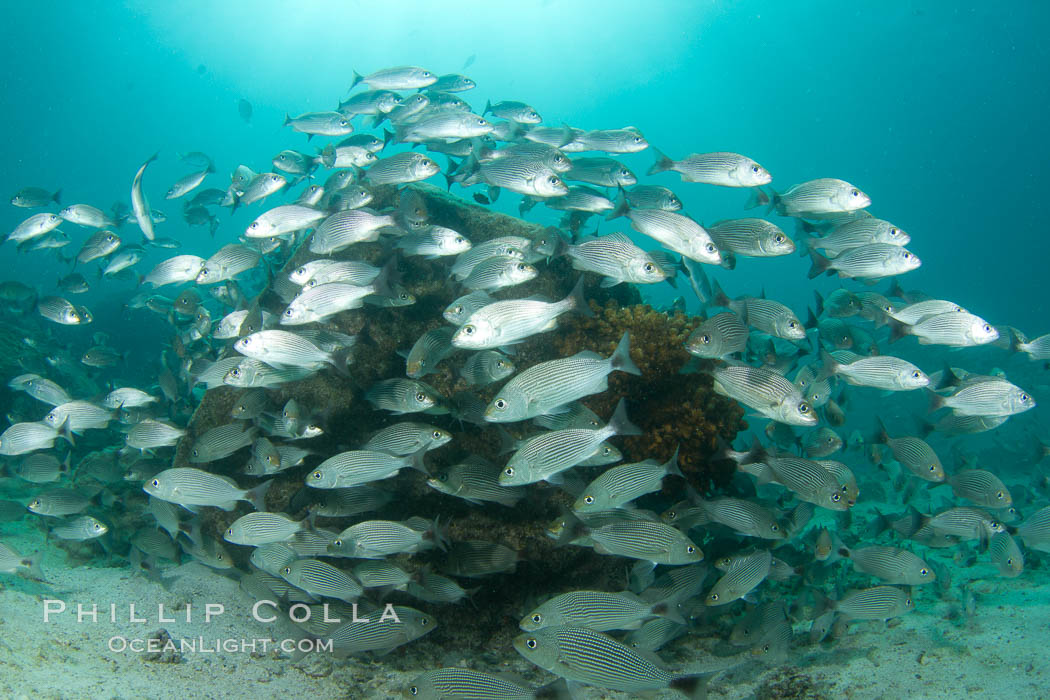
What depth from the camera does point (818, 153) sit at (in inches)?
3812

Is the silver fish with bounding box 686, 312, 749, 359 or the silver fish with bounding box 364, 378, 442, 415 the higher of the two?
the silver fish with bounding box 686, 312, 749, 359

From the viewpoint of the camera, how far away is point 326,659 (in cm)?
431

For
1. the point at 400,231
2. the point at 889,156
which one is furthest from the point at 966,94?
the point at 400,231

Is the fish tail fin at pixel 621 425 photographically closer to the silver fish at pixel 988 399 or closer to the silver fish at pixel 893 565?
the silver fish at pixel 893 565

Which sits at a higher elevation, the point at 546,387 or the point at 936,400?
the point at 936,400

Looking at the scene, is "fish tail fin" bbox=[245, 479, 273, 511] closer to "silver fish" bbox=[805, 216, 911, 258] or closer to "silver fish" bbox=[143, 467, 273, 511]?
"silver fish" bbox=[143, 467, 273, 511]

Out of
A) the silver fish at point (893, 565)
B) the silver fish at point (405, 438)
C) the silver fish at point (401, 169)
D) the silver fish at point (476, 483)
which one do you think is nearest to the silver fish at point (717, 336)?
the silver fish at point (476, 483)

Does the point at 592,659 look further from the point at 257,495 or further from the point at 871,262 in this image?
the point at 871,262

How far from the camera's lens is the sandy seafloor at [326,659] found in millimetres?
3549

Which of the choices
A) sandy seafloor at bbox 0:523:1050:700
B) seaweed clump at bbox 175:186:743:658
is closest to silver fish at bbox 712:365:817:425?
seaweed clump at bbox 175:186:743:658

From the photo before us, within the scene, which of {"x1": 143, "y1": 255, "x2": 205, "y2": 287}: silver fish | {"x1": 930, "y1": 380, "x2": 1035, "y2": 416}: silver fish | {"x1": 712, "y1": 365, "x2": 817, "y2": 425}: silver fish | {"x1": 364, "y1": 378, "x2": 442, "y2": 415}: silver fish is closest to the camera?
{"x1": 712, "y1": 365, "x2": 817, "y2": 425}: silver fish

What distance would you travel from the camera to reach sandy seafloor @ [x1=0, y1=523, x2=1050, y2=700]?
3549 millimetres

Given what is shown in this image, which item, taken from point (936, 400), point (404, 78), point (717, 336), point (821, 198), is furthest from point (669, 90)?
point (717, 336)

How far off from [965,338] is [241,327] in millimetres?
7615
